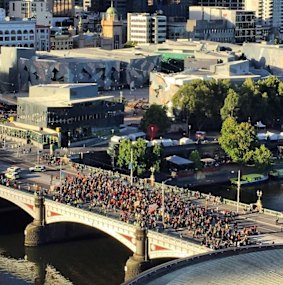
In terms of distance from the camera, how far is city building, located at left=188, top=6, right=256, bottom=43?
17275 centimetres

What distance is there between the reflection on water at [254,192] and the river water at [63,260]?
16.2 metres

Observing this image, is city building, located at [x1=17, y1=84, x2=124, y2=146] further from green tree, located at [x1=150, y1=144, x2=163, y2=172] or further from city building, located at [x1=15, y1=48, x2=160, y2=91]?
city building, located at [x1=15, y1=48, x2=160, y2=91]

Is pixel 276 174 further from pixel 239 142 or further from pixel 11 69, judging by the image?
pixel 11 69

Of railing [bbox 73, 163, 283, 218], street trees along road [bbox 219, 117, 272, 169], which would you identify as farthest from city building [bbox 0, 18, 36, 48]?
railing [bbox 73, 163, 283, 218]

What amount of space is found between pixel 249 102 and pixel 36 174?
32.8m

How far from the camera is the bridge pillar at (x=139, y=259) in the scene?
2069 inches

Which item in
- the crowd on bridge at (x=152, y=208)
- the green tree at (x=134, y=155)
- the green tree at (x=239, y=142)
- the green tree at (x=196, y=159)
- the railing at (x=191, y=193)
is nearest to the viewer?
the crowd on bridge at (x=152, y=208)

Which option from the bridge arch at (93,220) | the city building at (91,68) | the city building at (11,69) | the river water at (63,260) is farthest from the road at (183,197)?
the city building at (11,69)

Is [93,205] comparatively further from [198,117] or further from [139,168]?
[198,117]

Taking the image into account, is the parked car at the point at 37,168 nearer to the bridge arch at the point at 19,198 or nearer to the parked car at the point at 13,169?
the parked car at the point at 13,169

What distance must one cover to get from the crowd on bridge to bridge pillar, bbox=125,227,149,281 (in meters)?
1.11

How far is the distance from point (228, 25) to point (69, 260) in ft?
402

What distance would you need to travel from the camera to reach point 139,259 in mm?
52906

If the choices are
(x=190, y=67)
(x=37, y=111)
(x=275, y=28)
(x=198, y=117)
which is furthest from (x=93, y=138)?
(x=275, y=28)
